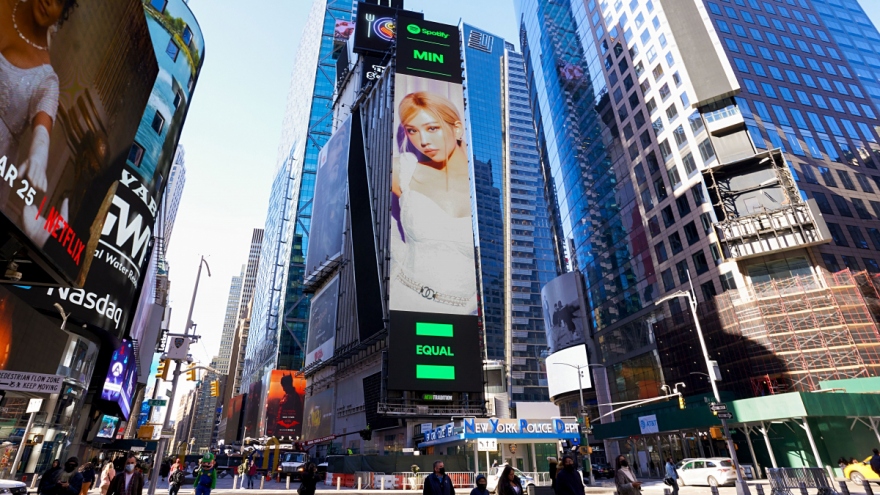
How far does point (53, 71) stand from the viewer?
17.5m

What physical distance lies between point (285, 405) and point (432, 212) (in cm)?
5414

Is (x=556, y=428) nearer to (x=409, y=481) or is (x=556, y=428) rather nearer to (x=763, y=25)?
(x=409, y=481)

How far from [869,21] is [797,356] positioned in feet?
238

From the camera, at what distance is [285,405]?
92.3 m

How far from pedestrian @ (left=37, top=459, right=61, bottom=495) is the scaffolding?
169 feet

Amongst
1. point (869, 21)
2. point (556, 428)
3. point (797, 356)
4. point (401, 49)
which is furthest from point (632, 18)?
point (556, 428)

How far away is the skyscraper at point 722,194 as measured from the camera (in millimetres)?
47125

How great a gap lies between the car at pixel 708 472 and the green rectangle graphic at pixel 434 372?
2376 centimetres

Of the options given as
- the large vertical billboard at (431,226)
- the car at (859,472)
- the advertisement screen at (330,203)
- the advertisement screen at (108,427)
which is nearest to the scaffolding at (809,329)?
the car at (859,472)

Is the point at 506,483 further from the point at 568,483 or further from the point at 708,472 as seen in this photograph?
the point at 708,472

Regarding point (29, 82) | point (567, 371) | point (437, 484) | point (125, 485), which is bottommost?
point (437, 484)

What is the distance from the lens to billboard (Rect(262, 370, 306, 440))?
9056 centimetres

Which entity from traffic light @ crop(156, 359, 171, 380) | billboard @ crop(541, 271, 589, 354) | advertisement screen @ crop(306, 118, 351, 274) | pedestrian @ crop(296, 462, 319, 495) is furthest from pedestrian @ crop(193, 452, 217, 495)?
billboard @ crop(541, 271, 589, 354)

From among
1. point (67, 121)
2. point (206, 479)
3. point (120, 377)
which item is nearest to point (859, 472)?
point (206, 479)
